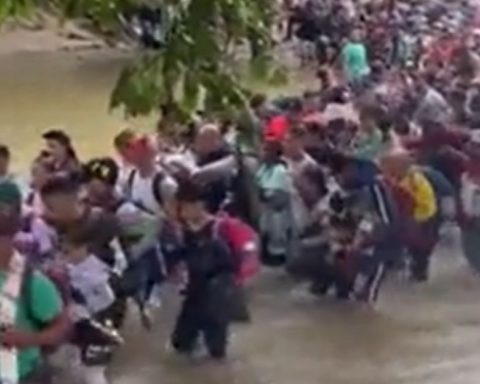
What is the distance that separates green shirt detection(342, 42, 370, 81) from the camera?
22.2 m

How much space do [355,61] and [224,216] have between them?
11.7 meters

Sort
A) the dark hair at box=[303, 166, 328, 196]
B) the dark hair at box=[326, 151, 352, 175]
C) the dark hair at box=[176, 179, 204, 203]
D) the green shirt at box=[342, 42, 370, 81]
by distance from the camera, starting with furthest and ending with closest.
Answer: the green shirt at box=[342, 42, 370, 81] < the dark hair at box=[326, 151, 352, 175] < the dark hair at box=[303, 166, 328, 196] < the dark hair at box=[176, 179, 204, 203]

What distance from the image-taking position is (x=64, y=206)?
986 cm

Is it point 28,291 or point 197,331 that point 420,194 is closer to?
point 197,331

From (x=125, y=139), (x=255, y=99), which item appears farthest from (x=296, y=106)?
(x=255, y=99)

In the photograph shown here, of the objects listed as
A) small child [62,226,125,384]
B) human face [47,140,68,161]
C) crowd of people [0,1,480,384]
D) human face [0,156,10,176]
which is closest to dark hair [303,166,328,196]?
crowd of people [0,1,480,384]

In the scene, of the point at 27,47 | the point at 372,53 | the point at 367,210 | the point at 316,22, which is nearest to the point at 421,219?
the point at 367,210

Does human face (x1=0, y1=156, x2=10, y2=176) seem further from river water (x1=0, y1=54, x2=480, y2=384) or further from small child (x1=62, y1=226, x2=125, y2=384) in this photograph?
river water (x1=0, y1=54, x2=480, y2=384)

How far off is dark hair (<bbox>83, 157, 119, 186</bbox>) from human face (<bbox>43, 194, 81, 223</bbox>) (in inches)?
73.8

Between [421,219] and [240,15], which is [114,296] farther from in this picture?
[240,15]

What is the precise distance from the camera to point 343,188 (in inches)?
530

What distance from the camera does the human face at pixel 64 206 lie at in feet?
32.3

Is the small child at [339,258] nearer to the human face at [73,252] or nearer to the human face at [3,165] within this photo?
the human face at [3,165]

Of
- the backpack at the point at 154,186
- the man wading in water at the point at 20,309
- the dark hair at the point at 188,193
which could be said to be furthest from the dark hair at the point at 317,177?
the man wading in water at the point at 20,309
